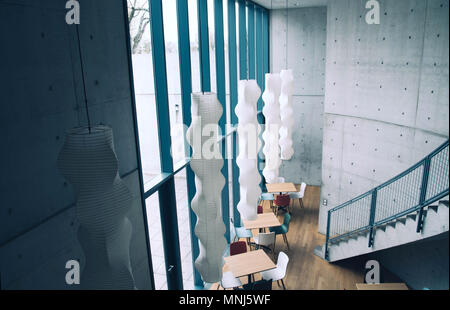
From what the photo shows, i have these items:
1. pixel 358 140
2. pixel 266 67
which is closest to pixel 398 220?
pixel 358 140

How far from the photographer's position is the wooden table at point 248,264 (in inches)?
265

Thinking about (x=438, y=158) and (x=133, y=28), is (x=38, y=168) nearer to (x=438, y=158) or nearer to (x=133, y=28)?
(x=133, y=28)

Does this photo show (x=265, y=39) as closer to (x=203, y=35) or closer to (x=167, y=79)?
(x=203, y=35)

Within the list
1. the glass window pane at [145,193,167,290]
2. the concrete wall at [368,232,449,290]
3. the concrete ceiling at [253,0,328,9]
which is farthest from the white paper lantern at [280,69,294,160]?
the concrete ceiling at [253,0,328,9]

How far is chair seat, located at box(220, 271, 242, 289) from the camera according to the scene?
22.2ft

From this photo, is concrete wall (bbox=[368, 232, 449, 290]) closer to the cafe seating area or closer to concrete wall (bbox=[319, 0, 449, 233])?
concrete wall (bbox=[319, 0, 449, 233])

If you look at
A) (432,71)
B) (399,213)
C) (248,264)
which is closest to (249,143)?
(399,213)

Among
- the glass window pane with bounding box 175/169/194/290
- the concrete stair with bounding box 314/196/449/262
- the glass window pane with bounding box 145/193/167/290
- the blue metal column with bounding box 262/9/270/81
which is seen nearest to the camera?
the concrete stair with bounding box 314/196/449/262

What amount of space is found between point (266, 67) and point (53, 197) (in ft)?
36.1

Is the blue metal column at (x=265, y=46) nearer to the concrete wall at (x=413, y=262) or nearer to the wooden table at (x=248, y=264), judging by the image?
the concrete wall at (x=413, y=262)

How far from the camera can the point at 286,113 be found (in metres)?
5.80

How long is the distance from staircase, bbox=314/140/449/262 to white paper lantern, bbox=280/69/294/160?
2108 mm

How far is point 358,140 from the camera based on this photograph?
8.63 m

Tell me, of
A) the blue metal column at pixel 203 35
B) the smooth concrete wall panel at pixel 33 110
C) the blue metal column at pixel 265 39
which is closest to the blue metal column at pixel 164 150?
the blue metal column at pixel 203 35
